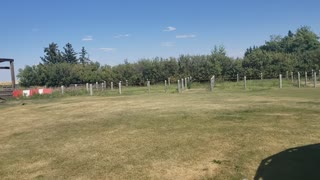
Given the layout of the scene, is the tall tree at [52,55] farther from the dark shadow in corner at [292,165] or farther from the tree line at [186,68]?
the dark shadow in corner at [292,165]

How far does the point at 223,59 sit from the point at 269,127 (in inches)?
1948

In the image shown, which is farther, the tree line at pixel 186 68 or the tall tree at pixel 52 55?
the tall tree at pixel 52 55

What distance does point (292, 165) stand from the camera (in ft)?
19.1

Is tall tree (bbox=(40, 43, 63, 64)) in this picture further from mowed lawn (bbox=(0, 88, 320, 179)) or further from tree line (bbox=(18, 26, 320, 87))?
mowed lawn (bbox=(0, 88, 320, 179))

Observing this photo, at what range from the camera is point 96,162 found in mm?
6770

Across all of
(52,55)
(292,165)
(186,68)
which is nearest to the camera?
(292,165)

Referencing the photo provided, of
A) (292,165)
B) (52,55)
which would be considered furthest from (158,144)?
(52,55)

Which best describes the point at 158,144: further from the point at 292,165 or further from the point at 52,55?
the point at 52,55

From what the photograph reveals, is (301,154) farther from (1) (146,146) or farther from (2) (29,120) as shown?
(2) (29,120)

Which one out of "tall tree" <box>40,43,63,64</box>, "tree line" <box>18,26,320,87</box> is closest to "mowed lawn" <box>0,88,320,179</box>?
"tree line" <box>18,26,320,87</box>

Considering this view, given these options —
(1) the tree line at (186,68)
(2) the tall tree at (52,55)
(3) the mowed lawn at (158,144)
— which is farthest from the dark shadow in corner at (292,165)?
(2) the tall tree at (52,55)

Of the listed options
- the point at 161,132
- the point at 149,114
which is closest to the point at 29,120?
the point at 149,114

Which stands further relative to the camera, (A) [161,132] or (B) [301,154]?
(A) [161,132]

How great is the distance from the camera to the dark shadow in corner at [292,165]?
5.47 meters
